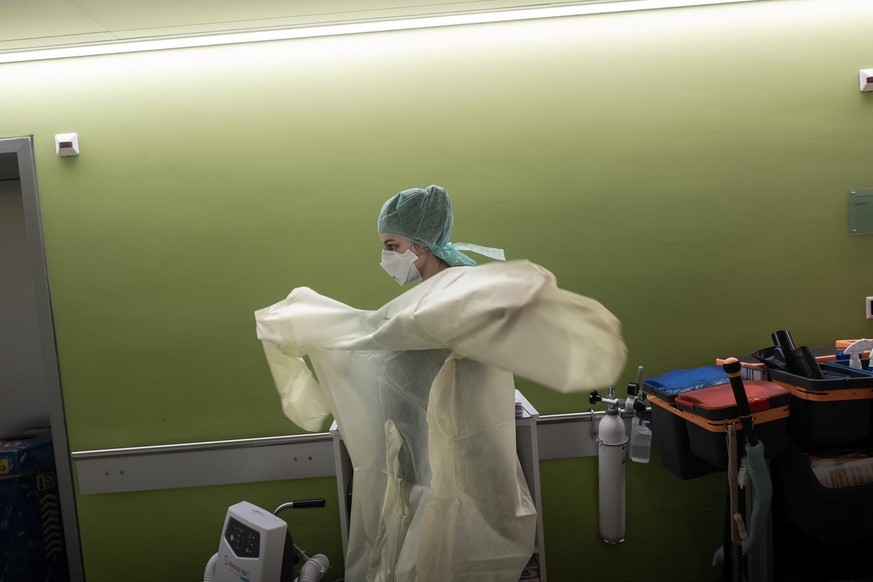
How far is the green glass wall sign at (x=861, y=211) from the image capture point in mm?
2170

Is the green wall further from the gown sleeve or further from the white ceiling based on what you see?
the gown sleeve

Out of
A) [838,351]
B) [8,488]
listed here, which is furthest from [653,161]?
[8,488]

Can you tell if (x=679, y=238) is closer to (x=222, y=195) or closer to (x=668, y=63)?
(x=668, y=63)

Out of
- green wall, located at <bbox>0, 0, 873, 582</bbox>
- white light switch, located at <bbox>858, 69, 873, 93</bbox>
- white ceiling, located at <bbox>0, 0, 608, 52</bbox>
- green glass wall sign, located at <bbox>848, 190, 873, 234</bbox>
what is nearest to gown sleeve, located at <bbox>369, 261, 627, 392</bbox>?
green wall, located at <bbox>0, 0, 873, 582</bbox>

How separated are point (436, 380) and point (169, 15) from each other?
154 cm

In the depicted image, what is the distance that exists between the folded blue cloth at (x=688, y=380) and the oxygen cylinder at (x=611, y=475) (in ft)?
0.62

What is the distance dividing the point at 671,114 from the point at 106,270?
2.26 m

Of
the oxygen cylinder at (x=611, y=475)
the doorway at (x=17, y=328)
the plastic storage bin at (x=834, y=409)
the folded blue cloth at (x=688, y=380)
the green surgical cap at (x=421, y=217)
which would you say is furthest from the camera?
the doorway at (x=17, y=328)

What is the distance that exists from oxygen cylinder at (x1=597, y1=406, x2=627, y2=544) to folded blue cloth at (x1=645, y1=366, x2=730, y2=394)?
189 millimetres

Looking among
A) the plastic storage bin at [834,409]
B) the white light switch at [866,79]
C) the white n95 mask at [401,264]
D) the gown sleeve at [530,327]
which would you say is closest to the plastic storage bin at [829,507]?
the plastic storage bin at [834,409]

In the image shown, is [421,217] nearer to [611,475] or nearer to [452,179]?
[452,179]

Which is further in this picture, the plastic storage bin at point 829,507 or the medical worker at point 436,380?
the plastic storage bin at point 829,507

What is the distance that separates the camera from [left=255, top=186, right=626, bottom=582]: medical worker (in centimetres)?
115

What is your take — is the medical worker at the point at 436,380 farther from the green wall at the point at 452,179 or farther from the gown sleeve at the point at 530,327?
the green wall at the point at 452,179
